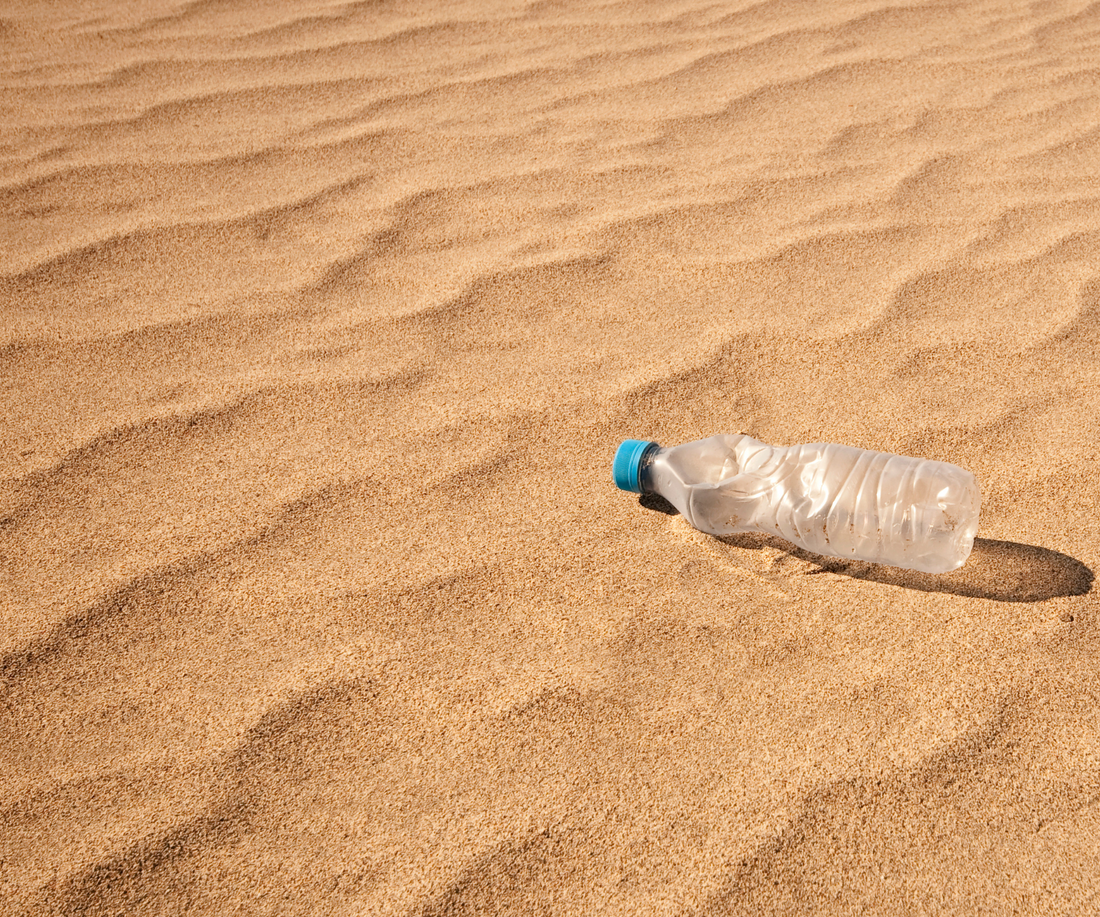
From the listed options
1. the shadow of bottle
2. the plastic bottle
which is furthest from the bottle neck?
the shadow of bottle

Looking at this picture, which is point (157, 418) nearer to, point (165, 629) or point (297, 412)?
point (297, 412)

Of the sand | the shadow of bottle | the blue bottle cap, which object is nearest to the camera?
the sand

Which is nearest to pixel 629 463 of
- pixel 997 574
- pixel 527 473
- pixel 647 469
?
pixel 647 469

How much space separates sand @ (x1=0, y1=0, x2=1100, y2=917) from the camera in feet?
3.59

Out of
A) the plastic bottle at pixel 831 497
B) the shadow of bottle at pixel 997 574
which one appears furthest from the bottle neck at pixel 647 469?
the shadow of bottle at pixel 997 574

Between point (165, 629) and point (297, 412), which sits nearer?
point (165, 629)

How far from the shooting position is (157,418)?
5.40 feet

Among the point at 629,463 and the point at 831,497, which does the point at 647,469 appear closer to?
the point at 629,463

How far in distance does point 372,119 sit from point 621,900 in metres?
2.01

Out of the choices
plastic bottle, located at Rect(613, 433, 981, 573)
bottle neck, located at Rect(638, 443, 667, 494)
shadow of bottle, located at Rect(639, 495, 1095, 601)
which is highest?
bottle neck, located at Rect(638, 443, 667, 494)

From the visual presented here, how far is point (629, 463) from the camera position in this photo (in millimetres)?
1443

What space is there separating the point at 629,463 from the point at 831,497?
29cm

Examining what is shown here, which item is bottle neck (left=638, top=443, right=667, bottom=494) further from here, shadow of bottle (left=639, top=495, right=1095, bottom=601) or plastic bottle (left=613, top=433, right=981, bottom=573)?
shadow of bottle (left=639, top=495, right=1095, bottom=601)

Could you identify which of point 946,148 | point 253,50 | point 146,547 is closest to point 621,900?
point 146,547
